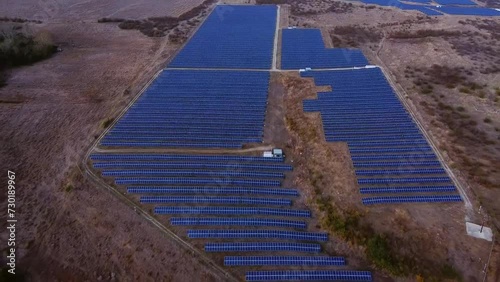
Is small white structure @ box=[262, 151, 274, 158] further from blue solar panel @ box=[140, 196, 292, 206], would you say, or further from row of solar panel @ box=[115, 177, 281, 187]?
blue solar panel @ box=[140, 196, 292, 206]

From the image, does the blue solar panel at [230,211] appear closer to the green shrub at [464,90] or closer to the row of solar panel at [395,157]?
the row of solar panel at [395,157]

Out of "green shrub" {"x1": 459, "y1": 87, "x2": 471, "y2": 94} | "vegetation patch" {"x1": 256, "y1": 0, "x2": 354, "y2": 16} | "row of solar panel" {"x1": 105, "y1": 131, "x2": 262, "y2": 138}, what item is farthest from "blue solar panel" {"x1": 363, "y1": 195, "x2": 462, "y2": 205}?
"vegetation patch" {"x1": 256, "y1": 0, "x2": 354, "y2": 16}

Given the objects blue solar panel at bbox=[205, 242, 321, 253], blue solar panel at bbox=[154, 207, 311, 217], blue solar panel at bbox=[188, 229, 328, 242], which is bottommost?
blue solar panel at bbox=[205, 242, 321, 253]

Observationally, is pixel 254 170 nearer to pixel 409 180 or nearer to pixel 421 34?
pixel 409 180

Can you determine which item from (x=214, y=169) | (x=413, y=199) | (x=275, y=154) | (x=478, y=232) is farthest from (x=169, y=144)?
(x=478, y=232)

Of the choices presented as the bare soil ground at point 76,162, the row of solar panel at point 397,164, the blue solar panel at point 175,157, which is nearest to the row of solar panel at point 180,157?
the blue solar panel at point 175,157

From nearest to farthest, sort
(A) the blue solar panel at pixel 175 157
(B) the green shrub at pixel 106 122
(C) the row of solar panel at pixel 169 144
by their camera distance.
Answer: (A) the blue solar panel at pixel 175 157
(C) the row of solar panel at pixel 169 144
(B) the green shrub at pixel 106 122
